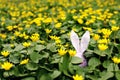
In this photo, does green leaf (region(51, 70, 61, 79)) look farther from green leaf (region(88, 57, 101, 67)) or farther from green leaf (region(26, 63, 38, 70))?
green leaf (region(88, 57, 101, 67))

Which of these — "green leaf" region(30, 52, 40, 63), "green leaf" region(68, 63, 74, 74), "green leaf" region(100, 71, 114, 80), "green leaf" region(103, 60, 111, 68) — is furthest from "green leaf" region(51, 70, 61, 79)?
"green leaf" region(103, 60, 111, 68)

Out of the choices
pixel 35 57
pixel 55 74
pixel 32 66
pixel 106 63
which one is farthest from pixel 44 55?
pixel 106 63

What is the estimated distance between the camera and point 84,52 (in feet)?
8.78

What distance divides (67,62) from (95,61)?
0.29m

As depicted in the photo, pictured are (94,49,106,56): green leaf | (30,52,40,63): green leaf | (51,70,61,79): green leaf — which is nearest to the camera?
(51,70,61,79): green leaf

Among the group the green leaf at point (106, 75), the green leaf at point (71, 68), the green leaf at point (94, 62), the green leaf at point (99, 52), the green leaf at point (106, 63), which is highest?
the green leaf at point (99, 52)

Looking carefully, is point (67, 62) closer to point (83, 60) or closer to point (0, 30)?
point (83, 60)

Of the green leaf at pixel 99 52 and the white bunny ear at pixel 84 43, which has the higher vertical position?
the white bunny ear at pixel 84 43

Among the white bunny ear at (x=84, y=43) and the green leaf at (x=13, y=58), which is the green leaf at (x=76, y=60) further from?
the green leaf at (x=13, y=58)

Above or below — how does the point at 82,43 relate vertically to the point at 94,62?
above

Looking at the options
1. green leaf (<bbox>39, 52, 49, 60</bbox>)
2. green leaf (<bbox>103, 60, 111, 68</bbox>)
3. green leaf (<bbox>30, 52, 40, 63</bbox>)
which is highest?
green leaf (<bbox>30, 52, 40, 63</bbox>)

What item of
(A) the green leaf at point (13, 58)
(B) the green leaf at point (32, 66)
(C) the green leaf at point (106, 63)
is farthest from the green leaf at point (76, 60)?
(A) the green leaf at point (13, 58)

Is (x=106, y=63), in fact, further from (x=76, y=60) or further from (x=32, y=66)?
(x=32, y=66)

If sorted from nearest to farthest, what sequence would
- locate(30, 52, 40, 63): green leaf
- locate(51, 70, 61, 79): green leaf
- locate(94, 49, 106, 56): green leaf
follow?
locate(51, 70, 61, 79): green leaf
locate(30, 52, 40, 63): green leaf
locate(94, 49, 106, 56): green leaf
